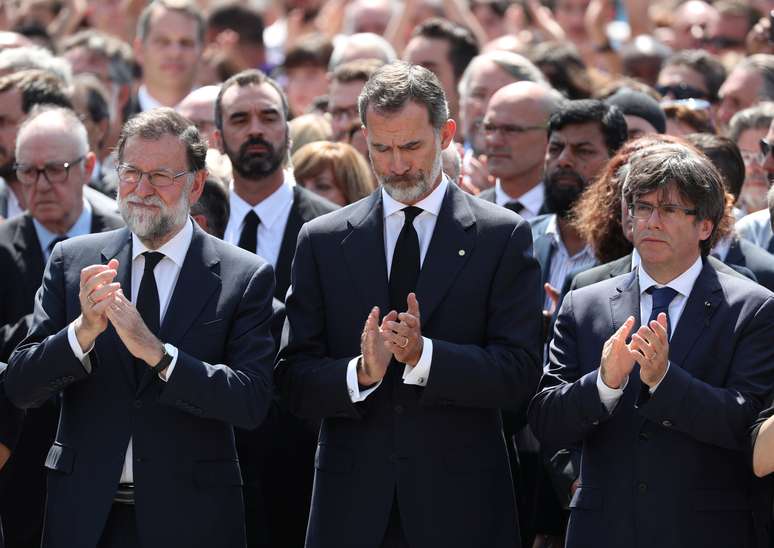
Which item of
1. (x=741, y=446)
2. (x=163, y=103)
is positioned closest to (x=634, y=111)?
(x=741, y=446)

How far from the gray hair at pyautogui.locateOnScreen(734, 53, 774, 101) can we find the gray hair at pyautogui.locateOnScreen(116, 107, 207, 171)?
17.0 ft

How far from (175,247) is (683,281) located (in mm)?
1974

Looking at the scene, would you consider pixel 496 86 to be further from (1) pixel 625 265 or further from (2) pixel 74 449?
(2) pixel 74 449

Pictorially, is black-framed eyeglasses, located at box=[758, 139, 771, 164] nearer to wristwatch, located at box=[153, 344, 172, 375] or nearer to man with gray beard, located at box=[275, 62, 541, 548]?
man with gray beard, located at box=[275, 62, 541, 548]

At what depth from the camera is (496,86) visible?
29.7 feet

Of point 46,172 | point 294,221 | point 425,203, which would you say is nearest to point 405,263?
point 425,203

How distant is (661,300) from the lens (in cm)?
539

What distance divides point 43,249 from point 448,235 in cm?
246

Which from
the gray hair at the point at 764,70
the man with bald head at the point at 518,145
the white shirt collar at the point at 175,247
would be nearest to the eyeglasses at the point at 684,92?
the gray hair at the point at 764,70

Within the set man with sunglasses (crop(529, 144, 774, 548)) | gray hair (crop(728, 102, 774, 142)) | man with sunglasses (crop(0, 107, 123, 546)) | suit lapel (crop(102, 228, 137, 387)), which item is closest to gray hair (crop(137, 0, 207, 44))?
man with sunglasses (crop(0, 107, 123, 546))

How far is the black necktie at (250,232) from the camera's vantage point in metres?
7.16

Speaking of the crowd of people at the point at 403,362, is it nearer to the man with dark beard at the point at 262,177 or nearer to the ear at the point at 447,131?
the ear at the point at 447,131

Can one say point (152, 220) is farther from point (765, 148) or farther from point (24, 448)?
point (765, 148)

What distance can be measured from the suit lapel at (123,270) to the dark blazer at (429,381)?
1.93ft
